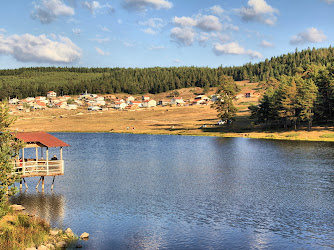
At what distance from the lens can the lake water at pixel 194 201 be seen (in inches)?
1229

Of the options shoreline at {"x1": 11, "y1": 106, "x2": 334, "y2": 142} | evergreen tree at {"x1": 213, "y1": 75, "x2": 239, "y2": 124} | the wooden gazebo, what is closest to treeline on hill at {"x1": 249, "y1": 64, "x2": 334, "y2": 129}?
shoreline at {"x1": 11, "y1": 106, "x2": 334, "y2": 142}

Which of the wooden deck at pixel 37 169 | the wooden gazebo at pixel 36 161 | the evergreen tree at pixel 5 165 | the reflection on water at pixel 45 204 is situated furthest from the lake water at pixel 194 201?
the evergreen tree at pixel 5 165

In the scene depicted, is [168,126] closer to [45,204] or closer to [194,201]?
[194,201]

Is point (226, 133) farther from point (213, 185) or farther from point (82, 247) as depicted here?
point (82, 247)

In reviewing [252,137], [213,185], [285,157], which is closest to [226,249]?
[213,185]

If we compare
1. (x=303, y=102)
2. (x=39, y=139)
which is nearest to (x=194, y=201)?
(x=39, y=139)

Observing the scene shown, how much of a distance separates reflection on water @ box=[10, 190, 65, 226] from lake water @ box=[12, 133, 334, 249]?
0.10 m

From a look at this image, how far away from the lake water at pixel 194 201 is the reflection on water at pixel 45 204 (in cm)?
10

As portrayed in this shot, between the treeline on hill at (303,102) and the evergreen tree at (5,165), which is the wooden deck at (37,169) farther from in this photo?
the treeline on hill at (303,102)

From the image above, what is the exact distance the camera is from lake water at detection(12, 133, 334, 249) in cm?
3122

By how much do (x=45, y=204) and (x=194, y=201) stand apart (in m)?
16.8

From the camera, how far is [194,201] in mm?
42781

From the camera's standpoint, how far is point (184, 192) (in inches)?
1860

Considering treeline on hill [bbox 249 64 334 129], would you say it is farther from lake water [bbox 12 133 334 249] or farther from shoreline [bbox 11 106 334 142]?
lake water [bbox 12 133 334 249]
